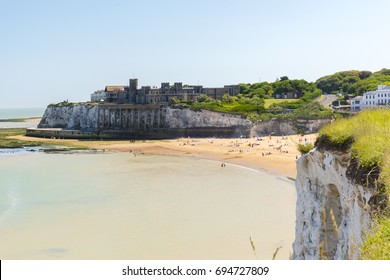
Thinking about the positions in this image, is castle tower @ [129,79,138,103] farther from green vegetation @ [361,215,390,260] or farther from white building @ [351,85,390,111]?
green vegetation @ [361,215,390,260]

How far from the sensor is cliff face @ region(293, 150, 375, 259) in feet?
21.0

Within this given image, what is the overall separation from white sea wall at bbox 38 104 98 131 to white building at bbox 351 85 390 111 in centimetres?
3602

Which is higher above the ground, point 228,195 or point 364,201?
point 364,201

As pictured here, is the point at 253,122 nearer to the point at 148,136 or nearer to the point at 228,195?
the point at 148,136

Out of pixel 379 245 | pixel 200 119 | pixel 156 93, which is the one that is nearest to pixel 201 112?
pixel 200 119

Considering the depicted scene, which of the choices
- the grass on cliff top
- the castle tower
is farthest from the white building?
the grass on cliff top

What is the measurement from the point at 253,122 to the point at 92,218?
129ft

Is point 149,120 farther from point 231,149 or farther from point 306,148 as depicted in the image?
point 306,148

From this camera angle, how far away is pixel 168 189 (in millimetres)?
25234

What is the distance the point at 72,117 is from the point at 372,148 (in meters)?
70.6

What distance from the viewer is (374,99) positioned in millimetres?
51906

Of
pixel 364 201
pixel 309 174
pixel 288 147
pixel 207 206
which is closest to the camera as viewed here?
pixel 364 201
